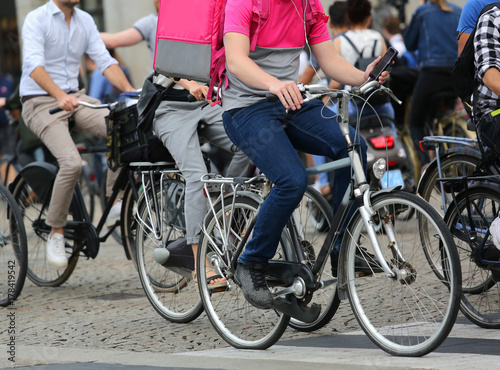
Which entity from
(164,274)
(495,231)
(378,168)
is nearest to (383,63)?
(378,168)

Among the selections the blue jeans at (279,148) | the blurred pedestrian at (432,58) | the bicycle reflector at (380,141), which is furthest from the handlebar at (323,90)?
the blurred pedestrian at (432,58)

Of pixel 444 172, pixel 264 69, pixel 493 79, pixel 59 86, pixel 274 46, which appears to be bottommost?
pixel 444 172

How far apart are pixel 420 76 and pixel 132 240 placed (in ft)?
13.5

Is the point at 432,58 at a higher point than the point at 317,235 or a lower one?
higher

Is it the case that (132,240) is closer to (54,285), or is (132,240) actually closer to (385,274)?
(54,285)

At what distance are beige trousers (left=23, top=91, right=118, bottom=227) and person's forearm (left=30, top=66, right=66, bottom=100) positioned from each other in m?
0.24

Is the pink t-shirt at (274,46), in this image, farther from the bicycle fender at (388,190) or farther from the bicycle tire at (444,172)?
the bicycle tire at (444,172)

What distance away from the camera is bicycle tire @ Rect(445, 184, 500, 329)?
481 cm

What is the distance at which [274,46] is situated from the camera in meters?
4.54

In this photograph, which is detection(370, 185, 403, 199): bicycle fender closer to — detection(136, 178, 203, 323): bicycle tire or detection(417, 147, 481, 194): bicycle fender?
detection(417, 147, 481, 194): bicycle fender

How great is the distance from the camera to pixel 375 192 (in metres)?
4.20

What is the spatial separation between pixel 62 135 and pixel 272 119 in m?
2.69

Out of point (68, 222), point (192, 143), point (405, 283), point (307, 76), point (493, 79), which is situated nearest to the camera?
point (405, 283)

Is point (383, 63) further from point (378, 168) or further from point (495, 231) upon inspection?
point (495, 231)
